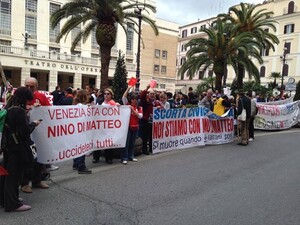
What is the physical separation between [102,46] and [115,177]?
14.6 metres

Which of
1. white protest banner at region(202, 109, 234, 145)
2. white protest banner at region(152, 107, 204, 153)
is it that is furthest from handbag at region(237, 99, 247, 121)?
white protest banner at region(152, 107, 204, 153)

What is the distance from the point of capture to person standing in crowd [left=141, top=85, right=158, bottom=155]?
330 inches

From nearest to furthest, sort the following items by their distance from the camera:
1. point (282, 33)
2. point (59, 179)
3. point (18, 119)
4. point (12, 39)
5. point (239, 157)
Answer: point (18, 119), point (59, 179), point (239, 157), point (12, 39), point (282, 33)

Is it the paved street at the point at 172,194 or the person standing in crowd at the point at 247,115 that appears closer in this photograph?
the paved street at the point at 172,194

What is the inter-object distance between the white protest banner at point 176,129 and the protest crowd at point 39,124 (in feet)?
0.64

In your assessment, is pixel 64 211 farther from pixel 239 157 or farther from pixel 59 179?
pixel 239 157

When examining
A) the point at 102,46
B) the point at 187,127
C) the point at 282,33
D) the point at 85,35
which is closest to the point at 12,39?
the point at 85,35

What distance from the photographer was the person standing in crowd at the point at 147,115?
8.39 m

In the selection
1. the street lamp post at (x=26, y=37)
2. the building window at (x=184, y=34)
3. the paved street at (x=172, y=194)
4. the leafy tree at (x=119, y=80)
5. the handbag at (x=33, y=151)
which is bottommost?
the paved street at (x=172, y=194)

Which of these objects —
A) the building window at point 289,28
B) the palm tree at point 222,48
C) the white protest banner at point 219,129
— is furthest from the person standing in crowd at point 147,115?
the building window at point 289,28

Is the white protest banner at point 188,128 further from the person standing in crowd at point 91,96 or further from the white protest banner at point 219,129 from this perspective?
the person standing in crowd at point 91,96

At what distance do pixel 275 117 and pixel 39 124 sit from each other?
524 inches

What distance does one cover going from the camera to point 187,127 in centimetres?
959

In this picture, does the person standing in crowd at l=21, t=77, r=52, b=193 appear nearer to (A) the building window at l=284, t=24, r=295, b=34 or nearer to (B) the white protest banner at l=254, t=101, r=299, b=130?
(B) the white protest banner at l=254, t=101, r=299, b=130
